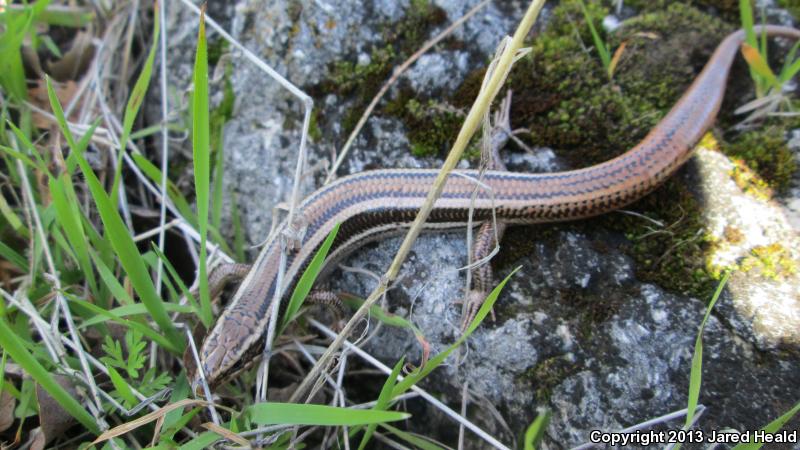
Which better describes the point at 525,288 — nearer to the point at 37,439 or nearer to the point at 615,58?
the point at 615,58

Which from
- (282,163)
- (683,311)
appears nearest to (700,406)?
(683,311)

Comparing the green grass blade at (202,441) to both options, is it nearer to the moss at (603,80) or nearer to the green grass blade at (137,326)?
the green grass blade at (137,326)

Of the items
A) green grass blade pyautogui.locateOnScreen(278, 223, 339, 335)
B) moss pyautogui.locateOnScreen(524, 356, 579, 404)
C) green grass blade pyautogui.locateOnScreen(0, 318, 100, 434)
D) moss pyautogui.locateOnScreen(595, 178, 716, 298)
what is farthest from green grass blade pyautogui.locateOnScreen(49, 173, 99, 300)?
moss pyautogui.locateOnScreen(595, 178, 716, 298)

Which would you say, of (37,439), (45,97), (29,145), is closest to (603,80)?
(29,145)

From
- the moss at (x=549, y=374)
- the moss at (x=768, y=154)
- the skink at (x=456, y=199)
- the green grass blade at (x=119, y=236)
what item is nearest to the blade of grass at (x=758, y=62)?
the skink at (x=456, y=199)

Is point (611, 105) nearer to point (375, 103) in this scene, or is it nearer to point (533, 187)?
point (533, 187)
